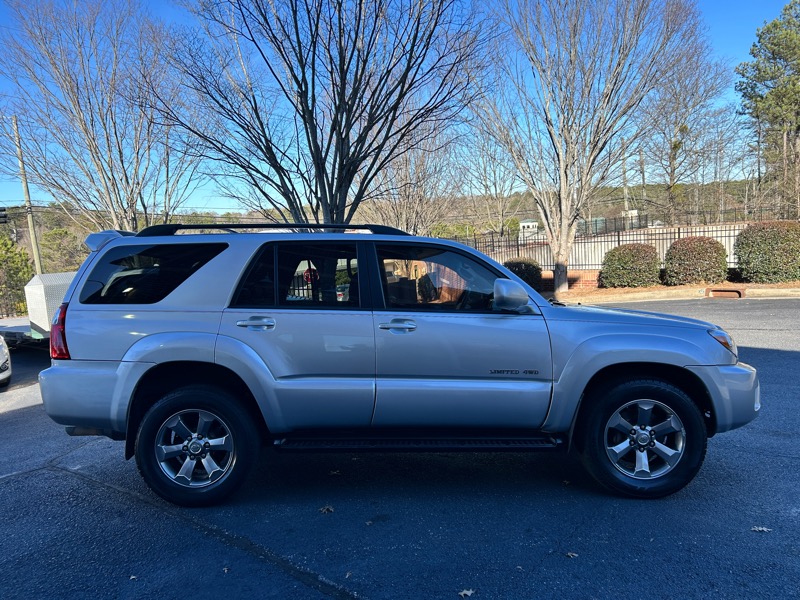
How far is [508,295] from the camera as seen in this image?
347 centimetres

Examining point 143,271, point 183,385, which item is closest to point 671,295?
point 183,385

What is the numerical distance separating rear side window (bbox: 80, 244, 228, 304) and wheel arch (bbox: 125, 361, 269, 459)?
52 centimetres

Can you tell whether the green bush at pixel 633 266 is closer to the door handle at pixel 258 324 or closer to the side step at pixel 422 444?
the side step at pixel 422 444

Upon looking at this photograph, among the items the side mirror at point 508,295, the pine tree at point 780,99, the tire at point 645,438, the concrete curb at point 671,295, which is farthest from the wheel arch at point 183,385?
A: the pine tree at point 780,99

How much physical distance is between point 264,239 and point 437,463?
225cm

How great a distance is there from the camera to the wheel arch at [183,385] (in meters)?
3.68

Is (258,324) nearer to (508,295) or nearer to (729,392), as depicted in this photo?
(508,295)

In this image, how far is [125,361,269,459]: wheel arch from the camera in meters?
3.68

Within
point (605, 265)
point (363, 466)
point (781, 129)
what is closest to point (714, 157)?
point (781, 129)

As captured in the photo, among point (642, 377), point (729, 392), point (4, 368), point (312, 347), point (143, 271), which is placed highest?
point (143, 271)

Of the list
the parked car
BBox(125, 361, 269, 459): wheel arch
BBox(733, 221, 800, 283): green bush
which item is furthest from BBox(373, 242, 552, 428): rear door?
BBox(733, 221, 800, 283): green bush

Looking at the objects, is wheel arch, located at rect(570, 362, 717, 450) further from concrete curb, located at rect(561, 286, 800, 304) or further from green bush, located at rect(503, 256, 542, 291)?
green bush, located at rect(503, 256, 542, 291)

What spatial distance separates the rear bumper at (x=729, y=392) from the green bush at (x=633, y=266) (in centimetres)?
1396

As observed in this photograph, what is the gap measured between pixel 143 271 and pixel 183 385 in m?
0.85
